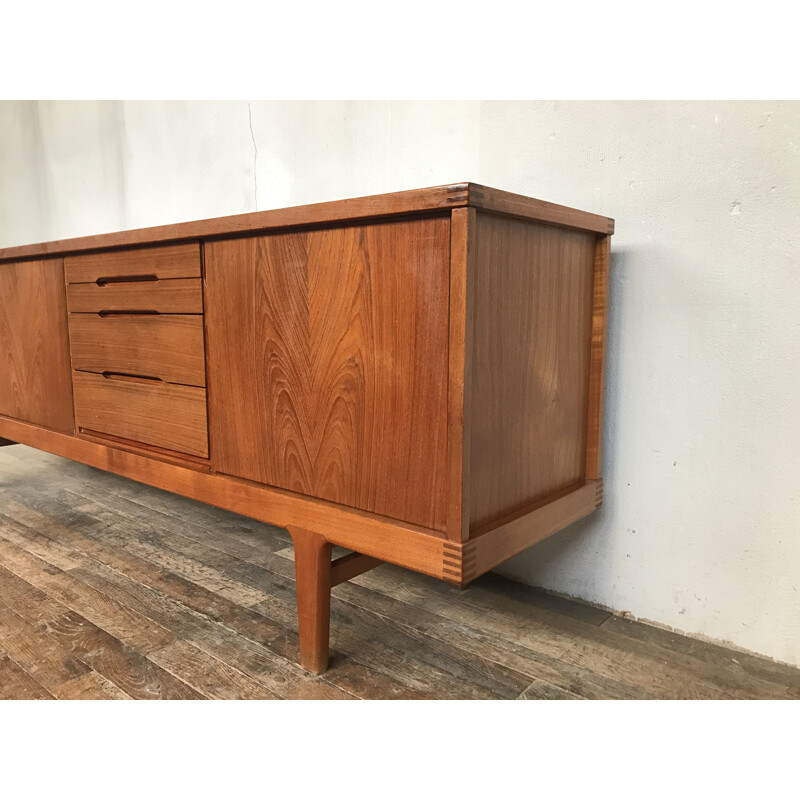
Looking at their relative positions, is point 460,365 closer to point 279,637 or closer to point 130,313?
point 279,637

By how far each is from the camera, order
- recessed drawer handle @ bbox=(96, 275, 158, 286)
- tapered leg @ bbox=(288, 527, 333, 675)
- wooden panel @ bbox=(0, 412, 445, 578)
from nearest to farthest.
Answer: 1. wooden panel @ bbox=(0, 412, 445, 578)
2. tapered leg @ bbox=(288, 527, 333, 675)
3. recessed drawer handle @ bbox=(96, 275, 158, 286)

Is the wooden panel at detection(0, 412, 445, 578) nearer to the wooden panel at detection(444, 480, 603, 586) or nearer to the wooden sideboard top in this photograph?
the wooden panel at detection(444, 480, 603, 586)

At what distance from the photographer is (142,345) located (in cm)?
131

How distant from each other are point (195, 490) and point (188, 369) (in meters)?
0.23

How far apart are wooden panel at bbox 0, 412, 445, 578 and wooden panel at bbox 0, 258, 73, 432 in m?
0.12

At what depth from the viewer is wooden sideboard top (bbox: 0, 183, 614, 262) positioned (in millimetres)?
806

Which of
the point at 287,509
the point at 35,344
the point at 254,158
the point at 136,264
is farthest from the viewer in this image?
the point at 254,158

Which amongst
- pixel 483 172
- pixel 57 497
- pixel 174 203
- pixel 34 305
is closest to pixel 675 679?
pixel 483 172

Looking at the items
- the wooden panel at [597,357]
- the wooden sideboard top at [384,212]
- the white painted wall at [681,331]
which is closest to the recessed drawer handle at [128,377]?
the wooden sideboard top at [384,212]

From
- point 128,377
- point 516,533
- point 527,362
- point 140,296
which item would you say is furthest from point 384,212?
point 128,377

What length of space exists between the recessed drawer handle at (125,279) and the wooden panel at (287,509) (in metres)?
0.36

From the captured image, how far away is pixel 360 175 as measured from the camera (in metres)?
1.57

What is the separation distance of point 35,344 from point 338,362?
1046mm

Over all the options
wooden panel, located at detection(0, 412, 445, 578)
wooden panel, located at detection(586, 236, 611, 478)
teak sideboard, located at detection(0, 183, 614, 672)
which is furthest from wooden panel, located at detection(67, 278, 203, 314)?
wooden panel, located at detection(586, 236, 611, 478)
